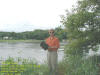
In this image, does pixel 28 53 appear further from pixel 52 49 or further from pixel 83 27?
pixel 52 49

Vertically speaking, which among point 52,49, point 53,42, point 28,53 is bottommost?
point 28,53

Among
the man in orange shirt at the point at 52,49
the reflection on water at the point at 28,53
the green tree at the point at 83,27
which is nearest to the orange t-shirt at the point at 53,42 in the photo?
the man in orange shirt at the point at 52,49

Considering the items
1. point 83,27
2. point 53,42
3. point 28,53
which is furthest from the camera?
point 28,53

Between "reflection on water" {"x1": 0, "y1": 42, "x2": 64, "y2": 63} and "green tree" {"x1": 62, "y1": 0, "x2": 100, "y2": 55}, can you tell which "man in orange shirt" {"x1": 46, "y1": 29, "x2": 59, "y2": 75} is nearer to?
"reflection on water" {"x1": 0, "y1": 42, "x2": 64, "y2": 63}

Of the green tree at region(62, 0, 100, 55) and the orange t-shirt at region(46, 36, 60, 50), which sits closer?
the orange t-shirt at region(46, 36, 60, 50)

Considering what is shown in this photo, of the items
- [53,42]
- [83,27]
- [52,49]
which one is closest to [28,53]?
[83,27]

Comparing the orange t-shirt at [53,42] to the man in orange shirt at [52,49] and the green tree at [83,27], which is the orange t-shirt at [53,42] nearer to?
the man in orange shirt at [52,49]

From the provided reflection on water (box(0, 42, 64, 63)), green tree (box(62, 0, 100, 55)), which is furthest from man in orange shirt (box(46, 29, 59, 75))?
green tree (box(62, 0, 100, 55))

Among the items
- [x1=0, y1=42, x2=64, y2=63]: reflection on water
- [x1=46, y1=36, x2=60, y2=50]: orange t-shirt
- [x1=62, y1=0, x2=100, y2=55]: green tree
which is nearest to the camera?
[x1=46, y1=36, x2=60, y2=50]: orange t-shirt

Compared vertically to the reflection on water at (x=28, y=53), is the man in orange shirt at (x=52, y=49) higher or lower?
higher

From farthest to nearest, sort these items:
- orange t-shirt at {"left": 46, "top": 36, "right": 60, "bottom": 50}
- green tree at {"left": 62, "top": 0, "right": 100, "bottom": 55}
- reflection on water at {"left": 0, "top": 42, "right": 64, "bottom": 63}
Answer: reflection on water at {"left": 0, "top": 42, "right": 64, "bottom": 63} < green tree at {"left": 62, "top": 0, "right": 100, "bottom": 55} < orange t-shirt at {"left": 46, "top": 36, "right": 60, "bottom": 50}

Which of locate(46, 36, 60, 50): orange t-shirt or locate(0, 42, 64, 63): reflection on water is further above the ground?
locate(46, 36, 60, 50): orange t-shirt

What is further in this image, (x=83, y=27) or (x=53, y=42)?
(x=83, y=27)

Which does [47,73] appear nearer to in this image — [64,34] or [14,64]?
[14,64]
